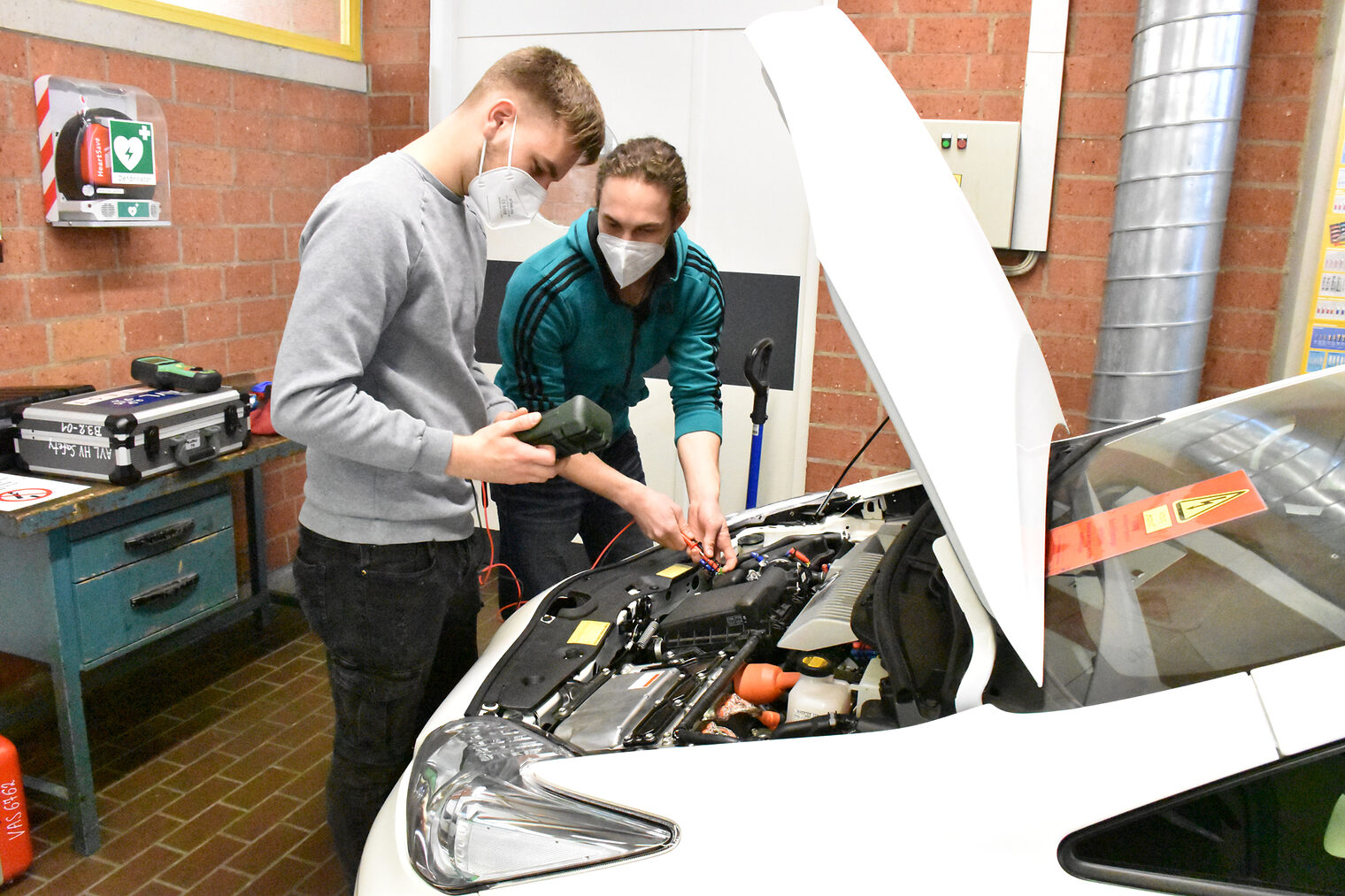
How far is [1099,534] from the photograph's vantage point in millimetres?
1369

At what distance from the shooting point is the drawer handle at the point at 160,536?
8.76 feet

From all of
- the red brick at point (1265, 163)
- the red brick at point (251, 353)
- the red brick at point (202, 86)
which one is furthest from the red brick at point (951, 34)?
the red brick at point (251, 353)

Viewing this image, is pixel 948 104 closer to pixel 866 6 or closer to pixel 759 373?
pixel 866 6

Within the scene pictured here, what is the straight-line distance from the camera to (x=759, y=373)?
3393mm

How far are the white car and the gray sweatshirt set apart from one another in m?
0.37

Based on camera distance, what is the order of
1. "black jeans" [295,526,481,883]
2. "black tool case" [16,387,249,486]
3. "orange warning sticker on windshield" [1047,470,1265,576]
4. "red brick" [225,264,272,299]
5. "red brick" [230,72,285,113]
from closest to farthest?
1. "orange warning sticker on windshield" [1047,470,1265,576]
2. "black jeans" [295,526,481,883]
3. "black tool case" [16,387,249,486]
4. "red brick" [230,72,285,113]
5. "red brick" [225,264,272,299]

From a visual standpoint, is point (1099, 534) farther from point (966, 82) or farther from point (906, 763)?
point (966, 82)

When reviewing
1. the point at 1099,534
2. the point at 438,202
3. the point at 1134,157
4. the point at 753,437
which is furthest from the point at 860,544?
the point at 1134,157

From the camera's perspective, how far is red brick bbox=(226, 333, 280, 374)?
3.74 m

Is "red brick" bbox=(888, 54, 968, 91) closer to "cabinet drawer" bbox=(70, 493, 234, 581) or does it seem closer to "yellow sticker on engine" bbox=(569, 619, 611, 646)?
"yellow sticker on engine" bbox=(569, 619, 611, 646)

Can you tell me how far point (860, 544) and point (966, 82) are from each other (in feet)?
7.29

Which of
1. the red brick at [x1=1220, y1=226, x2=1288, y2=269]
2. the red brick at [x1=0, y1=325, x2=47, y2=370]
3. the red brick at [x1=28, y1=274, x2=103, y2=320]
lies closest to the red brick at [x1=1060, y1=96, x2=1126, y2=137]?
the red brick at [x1=1220, y1=226, x2=1288, y2=269]

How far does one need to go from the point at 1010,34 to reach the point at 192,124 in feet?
9.51

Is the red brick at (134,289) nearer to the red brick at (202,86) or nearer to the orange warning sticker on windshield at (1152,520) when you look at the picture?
the red brick at (202,86)
